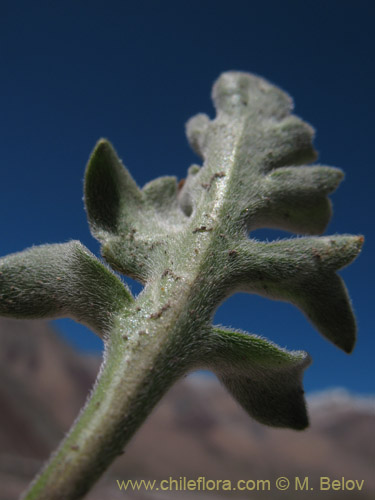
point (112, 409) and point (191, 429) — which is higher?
point (191, 429)

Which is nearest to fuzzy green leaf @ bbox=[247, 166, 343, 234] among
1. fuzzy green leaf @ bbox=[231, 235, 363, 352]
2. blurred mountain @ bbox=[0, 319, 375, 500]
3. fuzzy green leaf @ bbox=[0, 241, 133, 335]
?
fuzzy green leaf @ bbox=[231, 235, 363, 352]

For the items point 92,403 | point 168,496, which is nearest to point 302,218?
point 92,403

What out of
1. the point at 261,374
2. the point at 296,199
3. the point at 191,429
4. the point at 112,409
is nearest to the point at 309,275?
the point at 261,374

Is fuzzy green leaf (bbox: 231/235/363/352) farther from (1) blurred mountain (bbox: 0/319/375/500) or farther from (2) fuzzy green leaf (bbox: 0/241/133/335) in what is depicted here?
(1) blurred mountain (bbox: 0/319/375/500)

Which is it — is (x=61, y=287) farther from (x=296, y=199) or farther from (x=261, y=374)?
(x=296, y=199)

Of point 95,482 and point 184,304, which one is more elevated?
point 184,304

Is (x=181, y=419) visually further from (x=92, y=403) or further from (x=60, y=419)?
(x=92, y=403)

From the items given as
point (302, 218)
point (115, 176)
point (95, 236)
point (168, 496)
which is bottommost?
point (168, 496)
